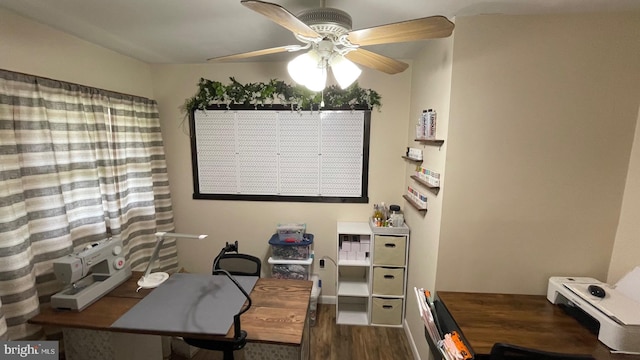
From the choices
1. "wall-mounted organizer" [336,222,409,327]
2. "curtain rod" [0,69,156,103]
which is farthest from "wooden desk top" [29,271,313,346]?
"curtain rod" [0,69,156,103]

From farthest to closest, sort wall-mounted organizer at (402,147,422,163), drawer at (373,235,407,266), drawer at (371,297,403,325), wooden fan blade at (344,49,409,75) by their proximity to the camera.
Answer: drawer at (371,297,403,325), drawer at (373,235,407,266), wall-mounted organizer at (402,147,422,163), wooden fan blade at (344,49,409,75)

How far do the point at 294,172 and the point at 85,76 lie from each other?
72.8 inches

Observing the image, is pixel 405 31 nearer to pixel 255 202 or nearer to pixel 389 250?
pixel 389 250

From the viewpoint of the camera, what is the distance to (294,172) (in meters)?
2.78

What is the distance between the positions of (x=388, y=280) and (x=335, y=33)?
85.0 inches

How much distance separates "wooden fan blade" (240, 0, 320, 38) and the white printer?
1.93 meters

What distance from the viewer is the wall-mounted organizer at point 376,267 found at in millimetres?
2447

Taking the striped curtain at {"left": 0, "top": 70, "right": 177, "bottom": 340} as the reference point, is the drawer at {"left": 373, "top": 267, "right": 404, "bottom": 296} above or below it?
below

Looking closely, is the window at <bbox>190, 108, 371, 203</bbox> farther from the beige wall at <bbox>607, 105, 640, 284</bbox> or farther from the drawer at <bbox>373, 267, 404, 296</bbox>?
the beige wall at <bbox>607, 105, 640, 284</bbox>

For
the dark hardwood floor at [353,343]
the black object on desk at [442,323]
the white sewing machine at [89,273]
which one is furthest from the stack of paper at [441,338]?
the white sewing machine at [89,273]

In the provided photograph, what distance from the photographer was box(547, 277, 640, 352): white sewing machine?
1229 millimetres

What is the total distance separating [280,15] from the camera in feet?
3.10

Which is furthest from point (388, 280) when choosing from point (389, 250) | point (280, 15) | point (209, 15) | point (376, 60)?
point (209, 15)

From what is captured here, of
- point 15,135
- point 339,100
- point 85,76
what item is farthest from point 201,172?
point 339,100
